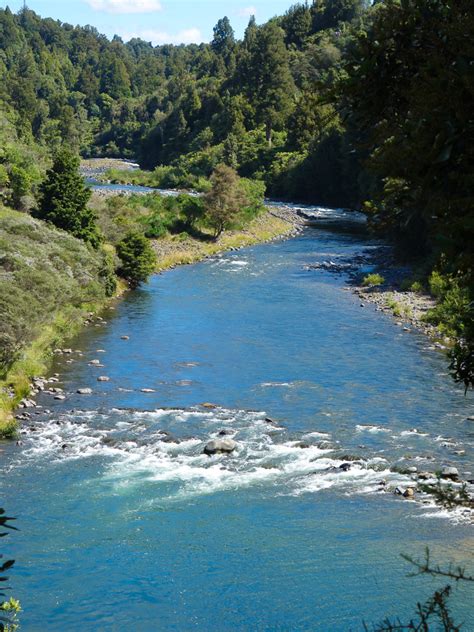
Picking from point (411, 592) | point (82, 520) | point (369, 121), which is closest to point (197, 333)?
point (82, 520)

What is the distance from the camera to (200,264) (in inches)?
2076

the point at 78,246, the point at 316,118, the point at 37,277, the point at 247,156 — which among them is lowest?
the point at 37,277

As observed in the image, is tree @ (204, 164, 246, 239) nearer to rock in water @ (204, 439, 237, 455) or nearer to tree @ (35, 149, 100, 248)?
tree @ (35, 149, 100, 248)

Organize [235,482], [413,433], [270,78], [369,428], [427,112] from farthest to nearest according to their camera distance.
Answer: [270,78] < [369,428] < [413,433] < [235,482] < [427,112]

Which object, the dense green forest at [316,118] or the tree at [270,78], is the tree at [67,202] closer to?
the dense green forest at [316,118]

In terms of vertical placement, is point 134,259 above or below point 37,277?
below

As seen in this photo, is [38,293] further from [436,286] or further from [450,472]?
[436,286]

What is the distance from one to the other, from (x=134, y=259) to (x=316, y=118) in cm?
5164

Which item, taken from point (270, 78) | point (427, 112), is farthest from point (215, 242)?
point (270, 78)

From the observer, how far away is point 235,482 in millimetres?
20078

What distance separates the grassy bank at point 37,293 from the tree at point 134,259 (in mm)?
2193

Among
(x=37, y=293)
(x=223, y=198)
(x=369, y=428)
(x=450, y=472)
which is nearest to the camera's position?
(x=450, y=472)

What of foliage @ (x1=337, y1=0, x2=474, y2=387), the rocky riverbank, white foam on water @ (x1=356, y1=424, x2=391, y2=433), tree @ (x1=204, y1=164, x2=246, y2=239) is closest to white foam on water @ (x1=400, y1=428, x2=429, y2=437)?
white foam on water @ (x1=356, y1=424, x2=391, y2=433)

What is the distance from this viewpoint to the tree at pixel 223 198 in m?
58.5
